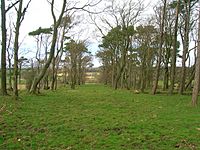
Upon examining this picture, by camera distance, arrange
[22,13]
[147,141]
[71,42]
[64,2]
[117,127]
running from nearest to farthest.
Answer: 1. [147,141]
2. [117,127]
3. [22,13]
4. [64,2]
5. [71,42]

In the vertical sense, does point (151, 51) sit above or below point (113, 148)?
above

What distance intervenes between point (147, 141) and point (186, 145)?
1.03 m

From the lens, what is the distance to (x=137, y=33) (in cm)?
4472

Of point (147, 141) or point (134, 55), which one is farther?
point (134, 55)

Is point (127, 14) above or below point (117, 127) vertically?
above

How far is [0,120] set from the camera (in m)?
11.1

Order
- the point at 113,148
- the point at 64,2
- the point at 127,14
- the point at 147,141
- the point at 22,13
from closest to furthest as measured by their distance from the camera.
→ the point at 113,148
the point at 147,141
the point at 22,13
the point at 64,2
the point at 127,14

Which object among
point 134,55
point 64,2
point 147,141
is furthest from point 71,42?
point 147,141

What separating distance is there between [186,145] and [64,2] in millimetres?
18642

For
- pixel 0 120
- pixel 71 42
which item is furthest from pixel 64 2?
pixel 71 42

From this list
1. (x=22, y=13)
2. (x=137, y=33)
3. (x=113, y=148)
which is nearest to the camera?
(x=113, y=148)

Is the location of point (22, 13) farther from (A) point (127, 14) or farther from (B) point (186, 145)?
(A) point (127, 14)

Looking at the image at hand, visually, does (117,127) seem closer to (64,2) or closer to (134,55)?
(64,2)

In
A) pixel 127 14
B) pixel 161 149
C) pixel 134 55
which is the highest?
pixel 127 14
